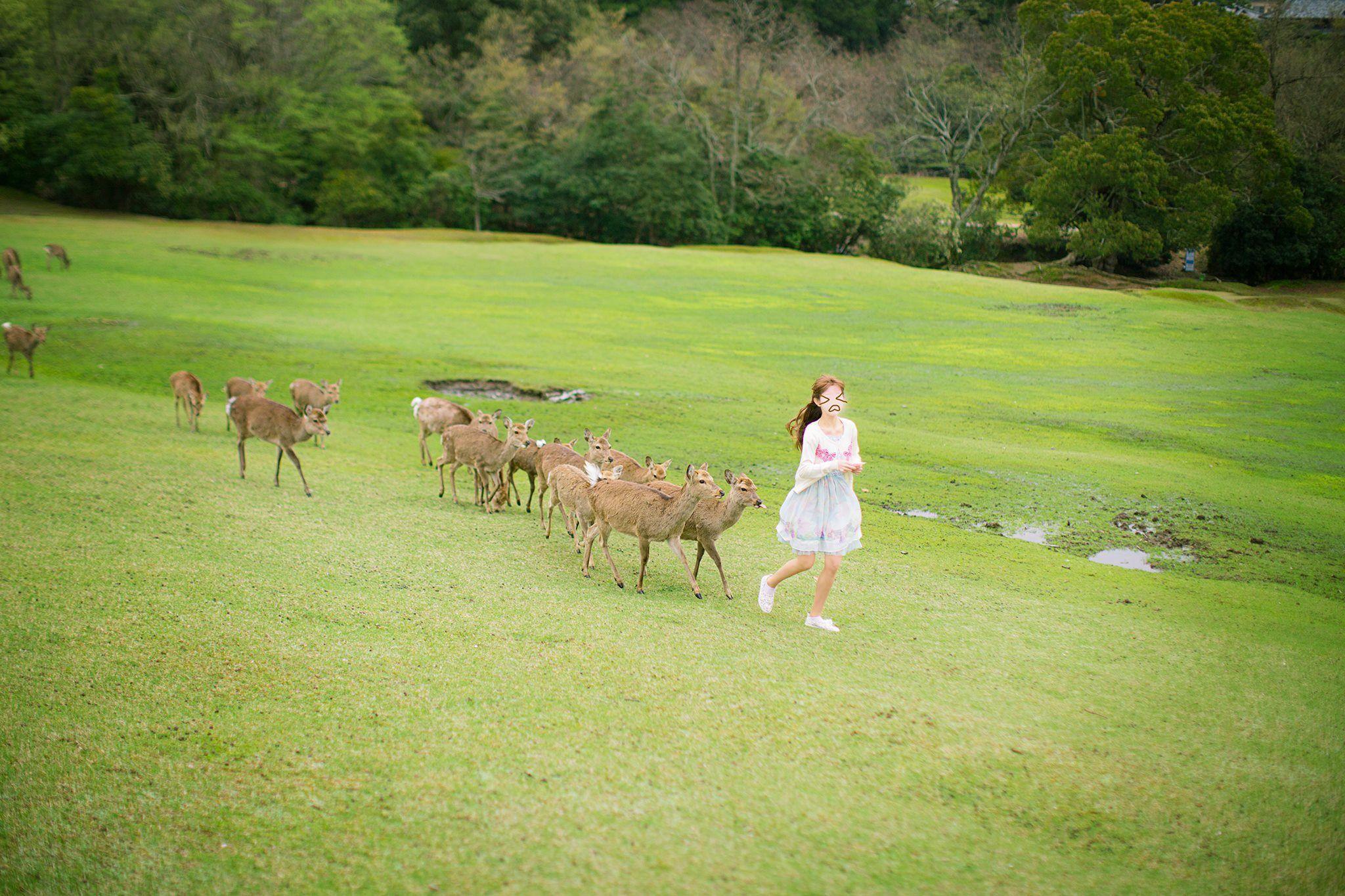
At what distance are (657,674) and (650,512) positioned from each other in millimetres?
2307

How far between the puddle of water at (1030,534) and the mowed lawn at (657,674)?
13 cm

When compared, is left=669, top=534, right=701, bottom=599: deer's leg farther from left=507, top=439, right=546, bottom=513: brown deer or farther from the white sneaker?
left=507, top=439, right=546, bottom=513: brown deer

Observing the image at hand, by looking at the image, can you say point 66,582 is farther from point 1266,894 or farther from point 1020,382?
point 1020,382

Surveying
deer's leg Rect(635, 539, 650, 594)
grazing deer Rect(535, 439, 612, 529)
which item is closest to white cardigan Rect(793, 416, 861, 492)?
deer's leg Rect(635, 539, 650, 594)

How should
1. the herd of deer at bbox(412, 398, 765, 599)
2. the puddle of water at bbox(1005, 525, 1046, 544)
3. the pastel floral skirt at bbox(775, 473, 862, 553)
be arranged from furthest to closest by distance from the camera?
1. the puddle of water at bbox(1005, 525, 1046, 544)
2. the herd of deer at bbox(412, 398, 765, 599)
3. the pastel floral skirt at bbox(775, 473, 862, 553)

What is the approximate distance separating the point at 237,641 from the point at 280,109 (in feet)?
161

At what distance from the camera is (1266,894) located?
4.15 metres

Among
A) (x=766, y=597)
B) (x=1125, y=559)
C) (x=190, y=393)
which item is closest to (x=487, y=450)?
(x=766, y=597)

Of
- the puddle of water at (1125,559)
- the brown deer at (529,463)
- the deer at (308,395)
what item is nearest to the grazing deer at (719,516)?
the brown deer at (529,463)

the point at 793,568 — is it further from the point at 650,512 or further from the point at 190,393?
the point at 190,393

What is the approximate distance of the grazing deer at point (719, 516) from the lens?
7.75 m

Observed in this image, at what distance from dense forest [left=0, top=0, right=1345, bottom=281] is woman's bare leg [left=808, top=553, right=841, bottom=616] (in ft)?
108

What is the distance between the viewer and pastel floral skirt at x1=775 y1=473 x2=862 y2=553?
702 cm

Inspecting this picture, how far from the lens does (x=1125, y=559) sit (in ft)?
32.1
